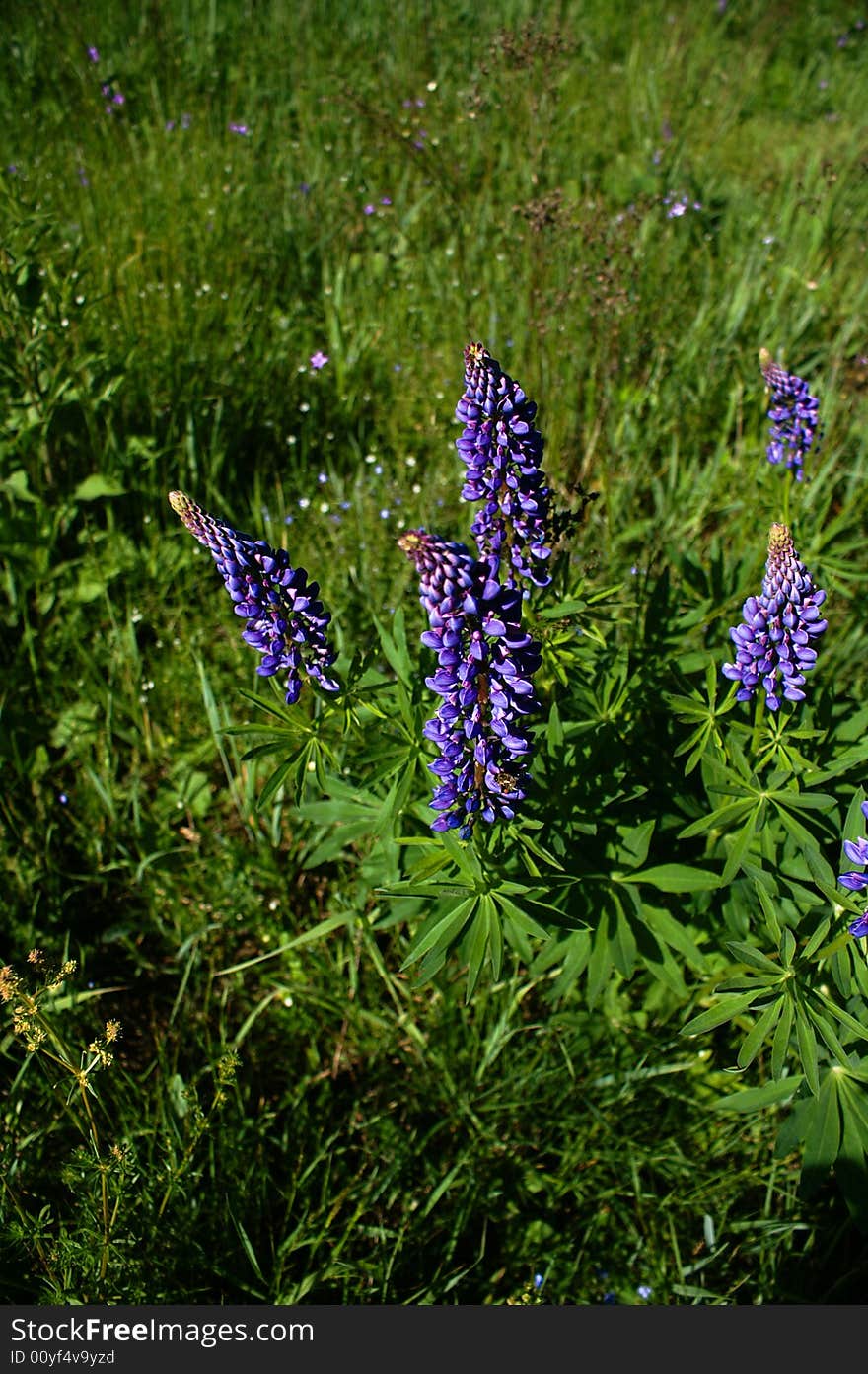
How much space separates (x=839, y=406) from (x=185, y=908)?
3.12m

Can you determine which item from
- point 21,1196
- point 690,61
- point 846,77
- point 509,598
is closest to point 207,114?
point 690,61

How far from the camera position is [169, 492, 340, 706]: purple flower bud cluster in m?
1.65

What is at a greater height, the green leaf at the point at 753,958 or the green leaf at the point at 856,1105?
the green leaf at the point at 753,958

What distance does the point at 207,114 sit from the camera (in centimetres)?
489

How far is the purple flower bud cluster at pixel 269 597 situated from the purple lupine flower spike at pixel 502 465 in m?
0.36

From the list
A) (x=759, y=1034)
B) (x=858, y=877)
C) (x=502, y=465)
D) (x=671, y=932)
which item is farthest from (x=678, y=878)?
(x=502, y=465)

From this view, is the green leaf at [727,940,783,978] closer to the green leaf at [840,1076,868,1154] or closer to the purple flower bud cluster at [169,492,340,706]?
the green leaf at [840,1076,868,1154]

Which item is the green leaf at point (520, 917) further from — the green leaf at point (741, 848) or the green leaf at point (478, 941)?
the green leaf at point (741, 848)

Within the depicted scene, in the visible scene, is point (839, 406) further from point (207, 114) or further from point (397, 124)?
A: point (207, 114)

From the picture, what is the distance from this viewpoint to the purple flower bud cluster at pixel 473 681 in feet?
4.58

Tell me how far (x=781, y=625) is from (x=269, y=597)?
960 mm

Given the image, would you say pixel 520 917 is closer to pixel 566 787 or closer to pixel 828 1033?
pixel 566 787

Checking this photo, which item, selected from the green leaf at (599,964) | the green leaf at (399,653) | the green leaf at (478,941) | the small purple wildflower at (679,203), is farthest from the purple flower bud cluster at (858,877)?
the small purple wildflower at (679,203)

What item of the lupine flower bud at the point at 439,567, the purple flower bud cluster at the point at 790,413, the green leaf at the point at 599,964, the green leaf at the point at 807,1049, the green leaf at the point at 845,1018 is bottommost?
the green leaf at the point at 807,1049
